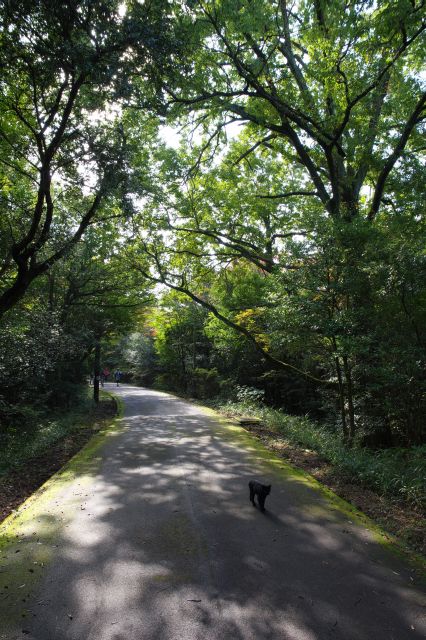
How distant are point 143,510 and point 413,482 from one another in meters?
3.81

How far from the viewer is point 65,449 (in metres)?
9.46

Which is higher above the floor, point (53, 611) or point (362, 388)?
point (362, 388)

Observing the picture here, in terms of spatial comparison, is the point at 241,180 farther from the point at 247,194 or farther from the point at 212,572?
the point at 212,572

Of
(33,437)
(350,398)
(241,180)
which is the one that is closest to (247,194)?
(241,180)

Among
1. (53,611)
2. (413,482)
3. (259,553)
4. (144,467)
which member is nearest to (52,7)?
(53,611)

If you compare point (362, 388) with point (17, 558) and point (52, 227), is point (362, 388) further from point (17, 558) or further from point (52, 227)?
point (52, 227)

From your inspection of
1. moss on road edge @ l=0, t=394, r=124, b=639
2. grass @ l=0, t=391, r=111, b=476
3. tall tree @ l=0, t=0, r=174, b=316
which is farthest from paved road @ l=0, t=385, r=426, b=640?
tall tree @ l=0, t=0, r=174, b=316

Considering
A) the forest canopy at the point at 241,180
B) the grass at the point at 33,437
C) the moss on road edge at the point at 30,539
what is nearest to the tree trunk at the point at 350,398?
the forest canopy at the point at 241,180

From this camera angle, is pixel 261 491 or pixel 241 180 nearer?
pixel 261 491

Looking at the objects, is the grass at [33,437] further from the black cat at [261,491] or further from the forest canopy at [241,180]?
the black cat at [261,491]

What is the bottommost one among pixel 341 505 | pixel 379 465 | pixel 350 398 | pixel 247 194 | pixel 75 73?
pixel 341 505

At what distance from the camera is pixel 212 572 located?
11.6ft

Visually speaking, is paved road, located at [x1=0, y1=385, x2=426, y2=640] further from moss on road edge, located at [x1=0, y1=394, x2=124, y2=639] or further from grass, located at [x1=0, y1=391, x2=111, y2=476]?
grass, located at [x1=0, y1=391, x2=111, y2=476]

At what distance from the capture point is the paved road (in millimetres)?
2824
